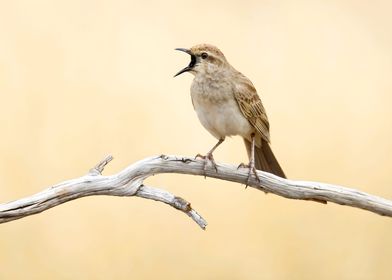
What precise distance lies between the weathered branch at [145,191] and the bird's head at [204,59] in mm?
523

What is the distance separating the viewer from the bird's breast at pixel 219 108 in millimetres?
3295

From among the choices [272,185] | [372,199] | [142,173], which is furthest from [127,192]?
[372,199]

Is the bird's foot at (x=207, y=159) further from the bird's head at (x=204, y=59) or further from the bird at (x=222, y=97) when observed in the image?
the bird's head at (x=204, y=59)

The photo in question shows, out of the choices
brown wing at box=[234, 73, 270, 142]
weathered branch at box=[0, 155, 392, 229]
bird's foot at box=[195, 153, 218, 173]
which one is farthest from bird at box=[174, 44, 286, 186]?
weathered branch at box=[0, 155, 392, 229]

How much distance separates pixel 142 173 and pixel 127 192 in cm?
11

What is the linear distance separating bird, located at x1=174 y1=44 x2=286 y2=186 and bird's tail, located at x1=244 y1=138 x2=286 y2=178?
0.04 ft

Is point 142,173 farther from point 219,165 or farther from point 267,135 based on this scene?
point 267,135

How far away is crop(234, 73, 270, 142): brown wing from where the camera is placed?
332 cm

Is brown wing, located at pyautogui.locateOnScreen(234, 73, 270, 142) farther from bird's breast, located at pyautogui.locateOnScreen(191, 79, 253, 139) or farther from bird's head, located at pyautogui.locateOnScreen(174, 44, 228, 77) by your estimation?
bird's head, located at pyautogui.locateOnScreen(174, 44, 228, 77)

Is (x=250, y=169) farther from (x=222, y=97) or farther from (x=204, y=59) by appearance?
(x=204, y=59)

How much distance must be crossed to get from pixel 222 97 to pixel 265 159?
45 centimetres

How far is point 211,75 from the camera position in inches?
131

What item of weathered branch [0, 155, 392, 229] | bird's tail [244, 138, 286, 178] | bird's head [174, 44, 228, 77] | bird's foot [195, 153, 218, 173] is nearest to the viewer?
weathered branch [0, 155, 392, 229]

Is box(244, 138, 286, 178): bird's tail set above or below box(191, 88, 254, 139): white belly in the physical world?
below
